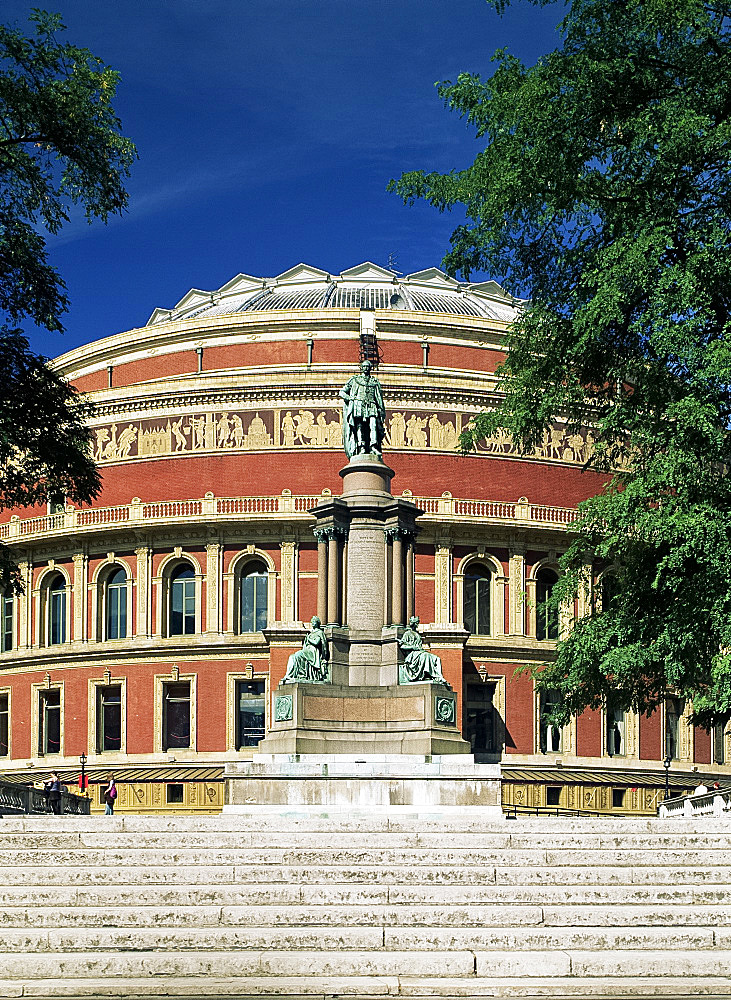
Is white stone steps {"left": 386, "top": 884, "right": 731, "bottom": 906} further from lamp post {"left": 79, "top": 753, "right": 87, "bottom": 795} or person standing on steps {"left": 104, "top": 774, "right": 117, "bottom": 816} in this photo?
lamp post {"left": 79, "top": 753, "right": 87, "bottom": 795}

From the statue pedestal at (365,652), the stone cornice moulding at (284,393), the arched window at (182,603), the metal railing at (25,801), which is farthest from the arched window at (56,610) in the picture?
the statue pedestal at (365,652)

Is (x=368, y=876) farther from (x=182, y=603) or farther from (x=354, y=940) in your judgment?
(x=182, y=603)

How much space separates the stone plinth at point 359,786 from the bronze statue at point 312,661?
267 cm

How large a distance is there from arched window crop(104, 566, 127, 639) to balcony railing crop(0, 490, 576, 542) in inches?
101

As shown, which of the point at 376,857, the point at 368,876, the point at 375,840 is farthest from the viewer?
the point at 375,840

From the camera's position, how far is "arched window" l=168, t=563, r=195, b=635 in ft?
169

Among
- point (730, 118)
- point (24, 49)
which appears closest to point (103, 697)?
point (24, 49)

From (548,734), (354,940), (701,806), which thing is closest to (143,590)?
(548,734)

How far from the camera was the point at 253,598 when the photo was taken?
51062mm

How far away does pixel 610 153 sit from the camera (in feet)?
68.4

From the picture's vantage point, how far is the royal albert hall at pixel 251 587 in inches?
1948

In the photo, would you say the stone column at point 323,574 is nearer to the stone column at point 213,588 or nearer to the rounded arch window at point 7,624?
the stone column at point 213,588

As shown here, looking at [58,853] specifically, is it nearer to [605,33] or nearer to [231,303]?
[605,33]

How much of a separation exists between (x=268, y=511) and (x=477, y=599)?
9.43m
